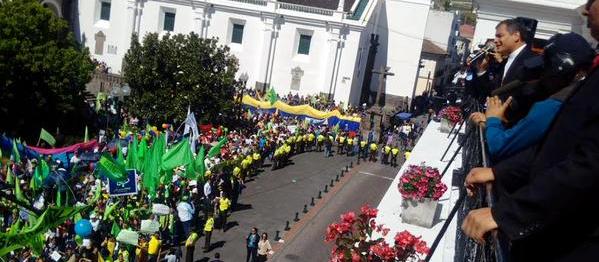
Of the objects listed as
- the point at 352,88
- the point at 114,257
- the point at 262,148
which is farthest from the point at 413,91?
the point at 114,257

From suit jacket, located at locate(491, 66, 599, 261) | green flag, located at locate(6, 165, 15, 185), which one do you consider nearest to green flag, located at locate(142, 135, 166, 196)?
green flag, located at locate(6, 165, 15, 185)

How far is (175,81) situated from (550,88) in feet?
96.5

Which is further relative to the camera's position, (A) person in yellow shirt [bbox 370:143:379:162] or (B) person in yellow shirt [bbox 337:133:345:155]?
(B) person in yellow shirt [bbox 337:133:345:155]

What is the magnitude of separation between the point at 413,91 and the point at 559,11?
38.3m

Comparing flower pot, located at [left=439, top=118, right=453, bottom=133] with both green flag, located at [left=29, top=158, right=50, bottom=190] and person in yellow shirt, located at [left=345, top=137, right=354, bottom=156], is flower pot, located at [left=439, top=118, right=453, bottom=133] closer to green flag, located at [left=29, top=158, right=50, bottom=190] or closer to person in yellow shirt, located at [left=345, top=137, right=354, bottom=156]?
green flag, located at [left=29, top=158, right=50, bottom=190]

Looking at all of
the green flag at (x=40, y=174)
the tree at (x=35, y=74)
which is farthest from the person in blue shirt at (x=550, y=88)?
the tree at (x=35, y=74)

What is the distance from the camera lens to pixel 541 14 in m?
16.0

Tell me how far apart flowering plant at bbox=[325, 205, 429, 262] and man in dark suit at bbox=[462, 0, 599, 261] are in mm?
3627

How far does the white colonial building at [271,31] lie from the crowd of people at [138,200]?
1847 cm

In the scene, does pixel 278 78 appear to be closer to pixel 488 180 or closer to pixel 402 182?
pixel 402 182

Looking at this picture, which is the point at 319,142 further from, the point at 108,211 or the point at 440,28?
the point at 440,28

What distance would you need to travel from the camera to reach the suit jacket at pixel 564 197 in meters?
2.45

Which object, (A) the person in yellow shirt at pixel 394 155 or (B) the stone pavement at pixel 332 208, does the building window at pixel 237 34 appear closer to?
(B) the stone pavement at pixel 332 208

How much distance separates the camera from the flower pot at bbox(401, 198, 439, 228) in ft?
31.6
